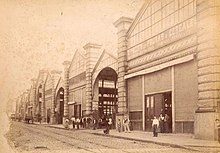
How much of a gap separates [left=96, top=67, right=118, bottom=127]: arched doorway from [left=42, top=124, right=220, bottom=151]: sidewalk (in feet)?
0.90

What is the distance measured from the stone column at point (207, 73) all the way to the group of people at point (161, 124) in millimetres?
409

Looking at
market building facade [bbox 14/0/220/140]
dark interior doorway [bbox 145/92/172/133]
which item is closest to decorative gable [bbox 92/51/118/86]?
market building facade [bbox 14/0/220/140]

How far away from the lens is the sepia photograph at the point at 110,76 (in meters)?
4.18

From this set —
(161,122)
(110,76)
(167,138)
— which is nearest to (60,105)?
(110,76)

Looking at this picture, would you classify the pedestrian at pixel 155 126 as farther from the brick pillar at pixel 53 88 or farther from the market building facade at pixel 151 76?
the brick pillar at pixel 53 88

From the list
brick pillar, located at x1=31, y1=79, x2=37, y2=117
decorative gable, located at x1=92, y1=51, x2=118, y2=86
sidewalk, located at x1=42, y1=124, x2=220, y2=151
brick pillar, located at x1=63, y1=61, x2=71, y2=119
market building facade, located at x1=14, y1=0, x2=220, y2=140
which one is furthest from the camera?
decorative gable, located at x1=92, y1=51, x2=118, y2=86

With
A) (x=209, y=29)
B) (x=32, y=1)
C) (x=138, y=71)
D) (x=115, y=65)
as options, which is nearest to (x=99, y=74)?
(x=115, y=65)

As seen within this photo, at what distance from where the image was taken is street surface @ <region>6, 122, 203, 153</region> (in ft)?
14.1

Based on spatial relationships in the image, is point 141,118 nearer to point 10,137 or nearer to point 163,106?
point 163,106

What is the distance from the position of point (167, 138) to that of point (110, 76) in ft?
3.93

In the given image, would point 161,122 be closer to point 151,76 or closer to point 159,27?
point 151,76

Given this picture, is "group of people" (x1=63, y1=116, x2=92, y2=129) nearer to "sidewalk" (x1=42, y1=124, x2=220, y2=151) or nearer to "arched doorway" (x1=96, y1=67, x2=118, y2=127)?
"sidewalk" (x1=42, y1=124, x2=220, y2=151)

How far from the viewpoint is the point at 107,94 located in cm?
488

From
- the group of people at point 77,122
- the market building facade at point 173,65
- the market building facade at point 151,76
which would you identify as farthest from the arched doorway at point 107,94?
the group of people at point 77,122
